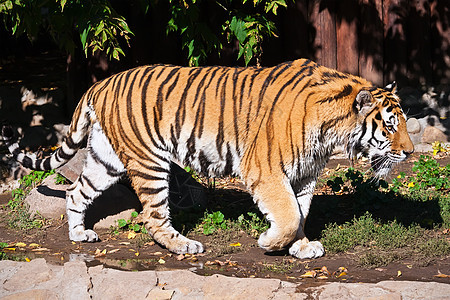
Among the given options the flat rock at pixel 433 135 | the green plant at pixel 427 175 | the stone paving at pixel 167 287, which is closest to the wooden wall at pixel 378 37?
the flat rock at pixel 433 135

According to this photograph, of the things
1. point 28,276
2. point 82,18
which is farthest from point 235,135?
point 82,18

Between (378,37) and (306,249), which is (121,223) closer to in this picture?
(306,249)

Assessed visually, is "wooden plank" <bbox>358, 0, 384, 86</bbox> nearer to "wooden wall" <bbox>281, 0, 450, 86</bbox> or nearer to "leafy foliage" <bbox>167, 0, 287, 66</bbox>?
"wooden wall" <bbox>281, 0, 450, 86</bbox>

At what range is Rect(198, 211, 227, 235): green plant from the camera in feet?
22.1

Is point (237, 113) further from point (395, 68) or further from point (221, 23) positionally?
point (395, 68)

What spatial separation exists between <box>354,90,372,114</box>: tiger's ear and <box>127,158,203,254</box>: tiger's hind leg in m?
1.77

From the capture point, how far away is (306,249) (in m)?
5.90

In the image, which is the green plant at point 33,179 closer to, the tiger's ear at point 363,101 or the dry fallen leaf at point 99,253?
the dry fallen leaf at point 99,253

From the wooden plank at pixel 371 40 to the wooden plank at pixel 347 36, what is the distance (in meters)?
0.09

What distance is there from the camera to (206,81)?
20.7 feet

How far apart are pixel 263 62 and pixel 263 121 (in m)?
3.63

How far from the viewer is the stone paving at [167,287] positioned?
182 inches

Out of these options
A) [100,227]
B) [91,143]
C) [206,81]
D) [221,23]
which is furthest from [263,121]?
[221,23]

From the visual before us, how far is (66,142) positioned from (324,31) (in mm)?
4174
